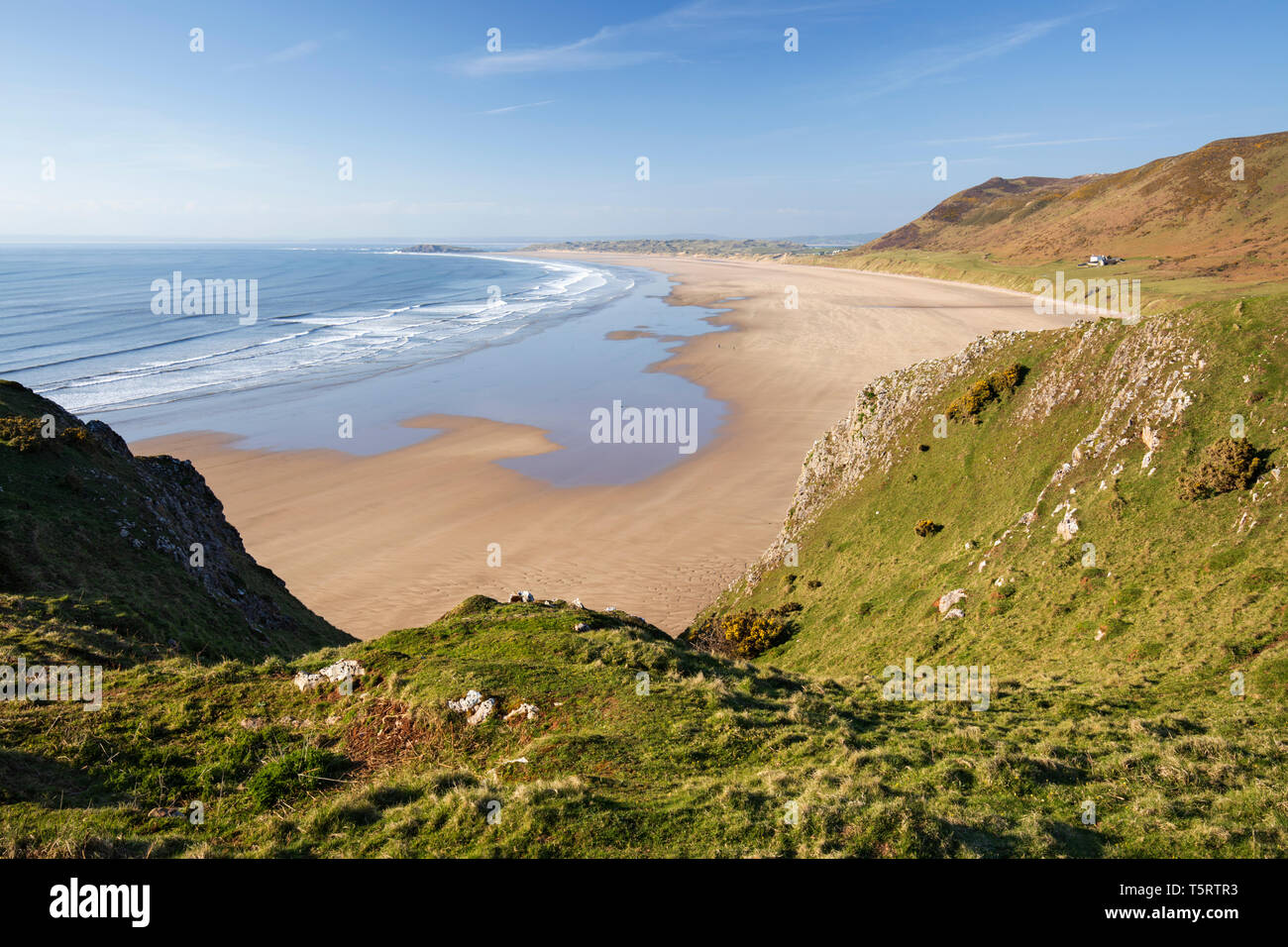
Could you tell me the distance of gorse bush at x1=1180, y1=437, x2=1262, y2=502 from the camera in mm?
16250

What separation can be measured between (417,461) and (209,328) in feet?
211

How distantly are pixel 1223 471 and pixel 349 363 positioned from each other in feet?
239

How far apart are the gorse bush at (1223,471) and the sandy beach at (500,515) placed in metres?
17.2

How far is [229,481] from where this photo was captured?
40.1 meters

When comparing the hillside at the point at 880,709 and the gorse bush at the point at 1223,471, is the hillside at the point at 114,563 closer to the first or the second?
the hillside at the point at 880,709

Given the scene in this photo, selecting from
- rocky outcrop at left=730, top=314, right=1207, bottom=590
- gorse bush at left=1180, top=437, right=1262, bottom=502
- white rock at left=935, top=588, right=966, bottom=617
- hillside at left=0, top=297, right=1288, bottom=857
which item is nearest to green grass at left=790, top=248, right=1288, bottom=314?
rocky outcrop at left=730, top=314, right=1207, bottom=590

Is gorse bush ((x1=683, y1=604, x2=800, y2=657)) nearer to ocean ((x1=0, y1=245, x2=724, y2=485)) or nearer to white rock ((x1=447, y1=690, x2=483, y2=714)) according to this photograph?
white rock ((x1=447, y1=690, x2=483, y2=714))

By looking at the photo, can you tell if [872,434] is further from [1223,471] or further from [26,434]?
[26,434]

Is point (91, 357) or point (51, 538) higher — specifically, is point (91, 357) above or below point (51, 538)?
above

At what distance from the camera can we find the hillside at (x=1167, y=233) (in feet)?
299

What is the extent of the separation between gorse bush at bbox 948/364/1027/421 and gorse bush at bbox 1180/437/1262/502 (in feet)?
24.5

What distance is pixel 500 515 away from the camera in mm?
36969
